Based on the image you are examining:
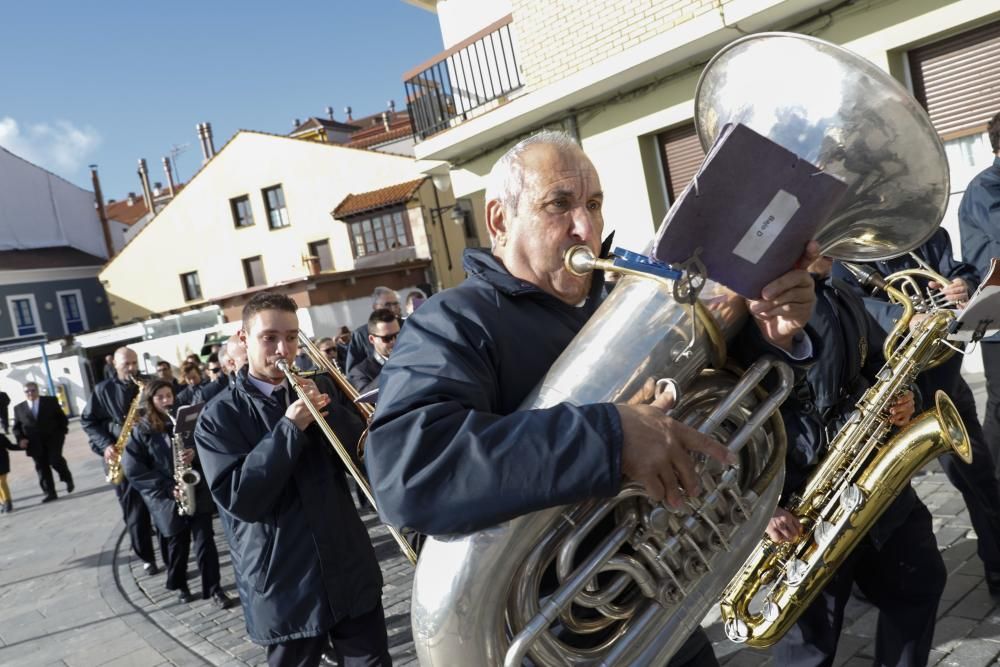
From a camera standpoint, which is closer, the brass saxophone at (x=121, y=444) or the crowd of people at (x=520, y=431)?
the crowd of people at (x=520, y=431)

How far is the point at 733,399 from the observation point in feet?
5.51

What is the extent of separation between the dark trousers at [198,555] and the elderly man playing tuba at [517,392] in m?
4.86

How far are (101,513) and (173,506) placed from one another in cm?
517

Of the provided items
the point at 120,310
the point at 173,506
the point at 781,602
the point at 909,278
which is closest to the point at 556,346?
the point at 781,602

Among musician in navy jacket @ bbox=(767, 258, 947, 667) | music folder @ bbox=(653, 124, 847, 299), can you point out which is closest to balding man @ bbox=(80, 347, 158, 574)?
musician in navy jacket @ bbox=(767, 258, 947, 667)

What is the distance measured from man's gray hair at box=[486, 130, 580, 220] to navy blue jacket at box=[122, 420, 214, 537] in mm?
5205

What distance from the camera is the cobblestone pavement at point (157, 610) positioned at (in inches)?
133

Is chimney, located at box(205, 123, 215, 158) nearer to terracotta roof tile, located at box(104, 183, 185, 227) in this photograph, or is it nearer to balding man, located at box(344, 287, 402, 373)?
terracotta roof tile, located at box(104, 183, 185, 227)

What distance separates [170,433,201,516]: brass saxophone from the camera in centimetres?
562

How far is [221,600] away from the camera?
586cm

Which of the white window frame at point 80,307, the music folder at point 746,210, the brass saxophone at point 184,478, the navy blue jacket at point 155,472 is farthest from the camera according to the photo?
the white window frame at point 80,307

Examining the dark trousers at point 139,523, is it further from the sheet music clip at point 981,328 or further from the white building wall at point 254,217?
the white building wall at point 254,217

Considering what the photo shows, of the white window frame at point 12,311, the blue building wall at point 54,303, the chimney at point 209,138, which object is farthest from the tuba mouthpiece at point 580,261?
the chimney at point 209,138

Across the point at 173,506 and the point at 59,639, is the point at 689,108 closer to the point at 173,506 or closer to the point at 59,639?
the point at 173,506
